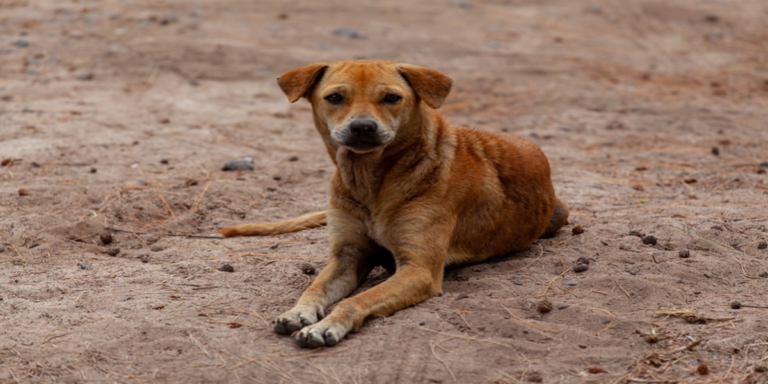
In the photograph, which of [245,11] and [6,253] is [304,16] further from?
[6,253]

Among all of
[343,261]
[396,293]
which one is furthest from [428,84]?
[396,293]

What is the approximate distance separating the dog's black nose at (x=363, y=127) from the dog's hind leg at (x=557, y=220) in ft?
6.19

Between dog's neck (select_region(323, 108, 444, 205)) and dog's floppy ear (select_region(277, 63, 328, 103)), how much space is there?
12.7 inches

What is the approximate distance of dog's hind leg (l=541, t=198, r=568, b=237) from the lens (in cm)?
603

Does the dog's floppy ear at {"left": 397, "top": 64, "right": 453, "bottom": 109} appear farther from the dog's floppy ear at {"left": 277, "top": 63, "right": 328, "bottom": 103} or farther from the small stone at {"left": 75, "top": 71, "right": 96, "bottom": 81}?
the small stone at {"left": 75, "top": 71, "right": 96, "bottom": 81}

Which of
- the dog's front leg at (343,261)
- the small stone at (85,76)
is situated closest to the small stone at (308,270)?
the dog's front leg at (343,261)

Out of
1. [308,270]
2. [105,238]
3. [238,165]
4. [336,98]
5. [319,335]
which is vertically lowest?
[238,165]

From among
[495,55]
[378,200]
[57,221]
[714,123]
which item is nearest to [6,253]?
[57,221]

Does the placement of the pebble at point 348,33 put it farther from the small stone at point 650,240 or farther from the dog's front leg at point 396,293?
the dog's front leg at point 396,293

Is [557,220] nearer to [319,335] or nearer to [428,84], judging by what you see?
[428,84]

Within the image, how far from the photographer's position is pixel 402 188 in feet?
16.6

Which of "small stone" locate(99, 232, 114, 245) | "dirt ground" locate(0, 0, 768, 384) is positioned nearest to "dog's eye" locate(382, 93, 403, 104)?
"dirt ground" locate(0, 0, 768, 384)

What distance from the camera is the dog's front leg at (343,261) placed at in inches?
189

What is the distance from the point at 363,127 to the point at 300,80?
2.41 ft
